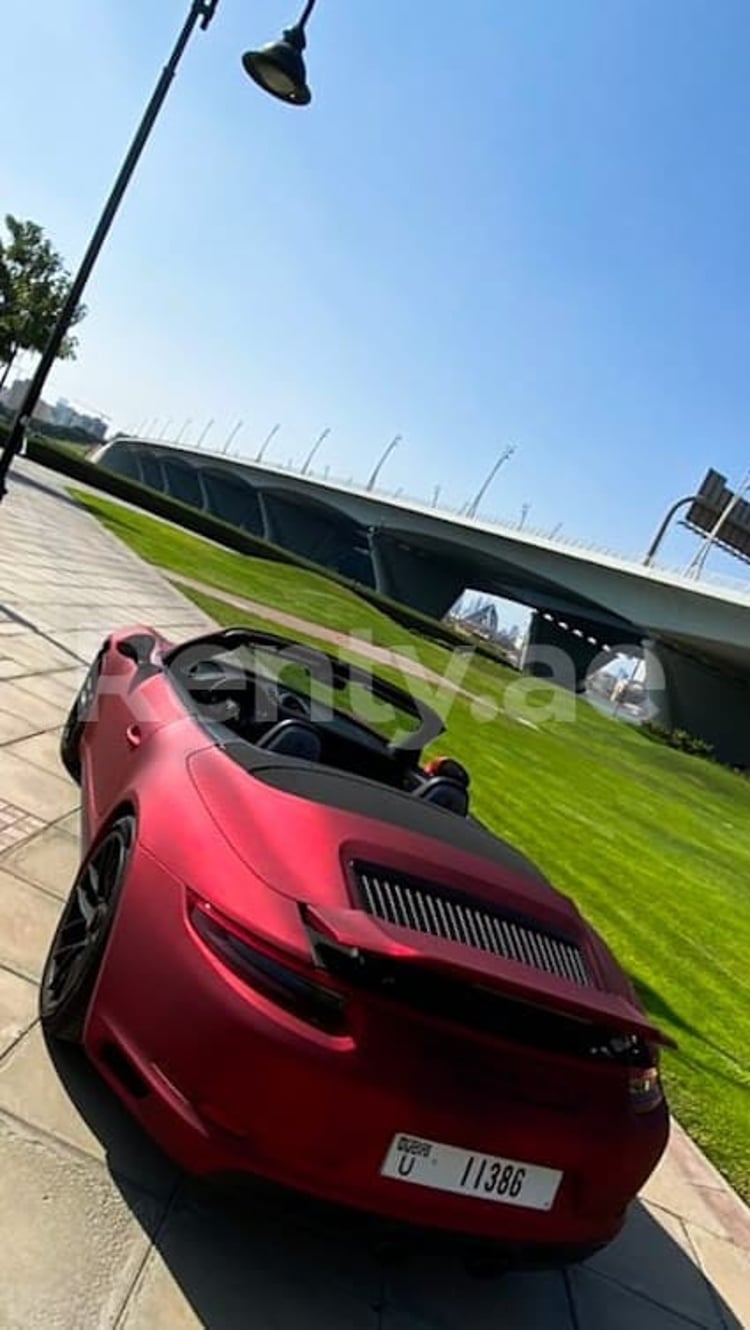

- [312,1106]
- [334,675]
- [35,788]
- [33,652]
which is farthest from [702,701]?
[312,1106]

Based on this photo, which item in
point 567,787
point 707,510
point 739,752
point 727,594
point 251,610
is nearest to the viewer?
point 567,787

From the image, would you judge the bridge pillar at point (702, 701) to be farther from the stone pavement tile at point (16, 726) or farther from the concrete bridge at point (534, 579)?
the stone pavement tile at point (16, 726)

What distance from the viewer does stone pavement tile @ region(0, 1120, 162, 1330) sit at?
1.87 meters

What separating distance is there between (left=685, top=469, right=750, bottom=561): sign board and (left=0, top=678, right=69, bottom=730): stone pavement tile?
Result: 52.9m

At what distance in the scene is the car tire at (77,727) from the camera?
15.2 ft

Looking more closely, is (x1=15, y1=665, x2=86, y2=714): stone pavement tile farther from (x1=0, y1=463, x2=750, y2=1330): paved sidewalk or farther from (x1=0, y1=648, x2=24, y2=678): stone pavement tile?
(x1=0, y1=463, x2=750, y2=1330): paved sidewalk

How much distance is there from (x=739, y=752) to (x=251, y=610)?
38805 millimetres

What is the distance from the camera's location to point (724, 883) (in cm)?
1314

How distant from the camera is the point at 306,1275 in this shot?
2.25 meters

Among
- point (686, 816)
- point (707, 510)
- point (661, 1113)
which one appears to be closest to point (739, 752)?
point (707, 510)

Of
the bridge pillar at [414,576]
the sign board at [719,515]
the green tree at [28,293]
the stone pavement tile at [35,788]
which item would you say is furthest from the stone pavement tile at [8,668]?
the bridge pillar at [414,576]

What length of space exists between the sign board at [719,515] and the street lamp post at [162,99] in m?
51.2

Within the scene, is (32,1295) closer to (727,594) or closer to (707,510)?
(727,594)

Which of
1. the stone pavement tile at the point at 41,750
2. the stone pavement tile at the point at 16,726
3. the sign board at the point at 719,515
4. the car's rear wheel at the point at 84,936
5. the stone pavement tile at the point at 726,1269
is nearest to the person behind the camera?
the car's rear wheel at the point at 84,936
